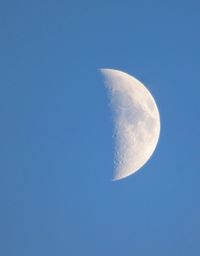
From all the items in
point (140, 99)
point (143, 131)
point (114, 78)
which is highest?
point (114, 78)

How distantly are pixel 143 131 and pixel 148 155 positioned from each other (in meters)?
0.66

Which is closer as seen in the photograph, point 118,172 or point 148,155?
point 118,172

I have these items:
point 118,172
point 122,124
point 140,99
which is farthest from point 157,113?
point 118,172

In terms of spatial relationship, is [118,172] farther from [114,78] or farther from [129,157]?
[114,78]

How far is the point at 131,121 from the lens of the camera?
6977 millimetres

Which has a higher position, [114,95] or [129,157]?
[114,95]

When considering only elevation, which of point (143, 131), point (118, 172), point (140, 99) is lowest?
point (118, 172)

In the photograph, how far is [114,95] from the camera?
7094 mm

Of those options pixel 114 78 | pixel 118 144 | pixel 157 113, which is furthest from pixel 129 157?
pixel 114 78

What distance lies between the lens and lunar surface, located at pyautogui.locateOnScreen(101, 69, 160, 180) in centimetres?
692

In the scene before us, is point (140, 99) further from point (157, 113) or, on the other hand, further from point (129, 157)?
point (129, 157)

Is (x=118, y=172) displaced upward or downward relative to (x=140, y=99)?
downward

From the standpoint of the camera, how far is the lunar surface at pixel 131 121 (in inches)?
272

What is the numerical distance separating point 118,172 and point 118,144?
2.02 feet
